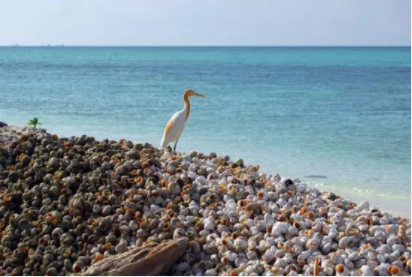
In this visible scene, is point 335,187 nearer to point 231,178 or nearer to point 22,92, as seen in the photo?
point 231,178

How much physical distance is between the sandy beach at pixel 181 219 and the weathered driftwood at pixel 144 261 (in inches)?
4.4

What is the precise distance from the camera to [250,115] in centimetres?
2011

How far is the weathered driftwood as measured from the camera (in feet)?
14.8

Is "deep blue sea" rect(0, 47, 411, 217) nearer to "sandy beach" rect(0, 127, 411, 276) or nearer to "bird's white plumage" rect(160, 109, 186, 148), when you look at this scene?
"bird's white plumage" rect(160, 109, 186, 148)

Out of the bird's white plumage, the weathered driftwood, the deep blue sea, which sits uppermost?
the bird's white plumage

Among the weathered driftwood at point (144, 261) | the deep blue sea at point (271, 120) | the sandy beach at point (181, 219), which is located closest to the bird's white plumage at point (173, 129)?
the sandy beach at point (181, 219)

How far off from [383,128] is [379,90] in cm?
1399

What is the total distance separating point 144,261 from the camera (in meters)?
4.63

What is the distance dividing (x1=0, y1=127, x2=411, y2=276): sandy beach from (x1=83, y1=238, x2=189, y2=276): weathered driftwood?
111 millimetres

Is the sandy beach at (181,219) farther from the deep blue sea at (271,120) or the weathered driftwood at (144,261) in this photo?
the deep blue sea at (271,120)

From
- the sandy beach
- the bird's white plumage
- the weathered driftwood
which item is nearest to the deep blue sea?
the bird's white plumage

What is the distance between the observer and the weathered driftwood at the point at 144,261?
452cm

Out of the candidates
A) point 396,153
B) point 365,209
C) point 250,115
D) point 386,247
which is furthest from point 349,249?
point 250,115

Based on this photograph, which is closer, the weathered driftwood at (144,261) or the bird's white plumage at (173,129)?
the weathered driftwood at (144,261)
